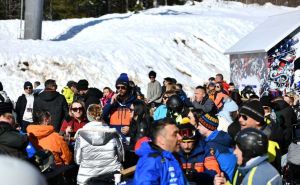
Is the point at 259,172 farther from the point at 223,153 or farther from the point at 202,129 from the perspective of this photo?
the point at 202,129

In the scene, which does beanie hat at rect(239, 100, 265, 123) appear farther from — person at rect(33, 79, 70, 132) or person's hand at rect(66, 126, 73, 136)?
person at rect(33, 79, 70, 132)

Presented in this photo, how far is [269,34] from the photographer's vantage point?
22.5 meters

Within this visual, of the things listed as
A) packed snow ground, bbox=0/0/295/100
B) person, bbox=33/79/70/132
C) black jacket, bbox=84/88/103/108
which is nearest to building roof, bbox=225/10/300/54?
packed snow ground, bbox=0/0/295/100

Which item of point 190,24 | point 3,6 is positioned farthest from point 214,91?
point 3,6

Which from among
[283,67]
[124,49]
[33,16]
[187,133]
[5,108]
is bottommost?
[187,133]

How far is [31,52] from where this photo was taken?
2559cm

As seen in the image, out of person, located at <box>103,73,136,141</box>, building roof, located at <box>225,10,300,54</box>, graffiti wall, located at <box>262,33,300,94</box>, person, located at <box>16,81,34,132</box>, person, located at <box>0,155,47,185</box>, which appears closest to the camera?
person, located at <box>0,155,47,185</box>

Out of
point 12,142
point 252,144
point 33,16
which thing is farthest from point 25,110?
point 33,16

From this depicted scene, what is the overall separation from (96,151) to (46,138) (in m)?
0.70

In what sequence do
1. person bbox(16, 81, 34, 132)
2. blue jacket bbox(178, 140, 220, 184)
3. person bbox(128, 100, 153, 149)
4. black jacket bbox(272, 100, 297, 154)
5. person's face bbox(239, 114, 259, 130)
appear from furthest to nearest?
person bbox(16, 81, 34, 132) < black jacket bbox(272, 100, 297, 154) < person bbox(128, 100, 153, 149) < person's face bbox(239, 114, 259, 130) < blue jacket bbox(178, 140, 220, 184)

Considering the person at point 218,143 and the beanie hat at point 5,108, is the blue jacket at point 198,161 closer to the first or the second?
the person at point 218,143

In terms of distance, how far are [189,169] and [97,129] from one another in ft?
8.10

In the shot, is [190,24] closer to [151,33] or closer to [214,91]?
[151,33]

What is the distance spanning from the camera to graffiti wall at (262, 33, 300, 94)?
798 inches
